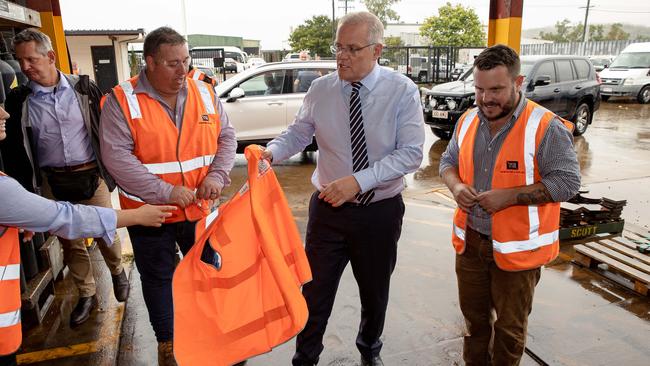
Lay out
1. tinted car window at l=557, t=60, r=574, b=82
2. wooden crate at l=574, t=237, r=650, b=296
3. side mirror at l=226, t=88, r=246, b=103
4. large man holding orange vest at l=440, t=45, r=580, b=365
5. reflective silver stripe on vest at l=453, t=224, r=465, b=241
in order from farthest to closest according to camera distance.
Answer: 1. tinted car window at l=557, t=60, r=574, b=82
2. side mirror at l=226, t=88, r=246, b=103
3. wooden crate at l=574, t=237, r=650, b=296
4. reflective silver stripe on vest at l=453, t=224, r=465, b=241
5. large man holding orange vest at l=440, t=45, r=580, b=365

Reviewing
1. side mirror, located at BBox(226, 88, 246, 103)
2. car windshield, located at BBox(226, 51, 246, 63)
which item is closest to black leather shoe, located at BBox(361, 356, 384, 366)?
side mirror, located at BBox(226, 88, 246, 103)

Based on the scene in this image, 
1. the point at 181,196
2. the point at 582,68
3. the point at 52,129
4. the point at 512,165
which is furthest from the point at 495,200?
the point at 582,68

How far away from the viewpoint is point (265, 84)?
837 centimetres

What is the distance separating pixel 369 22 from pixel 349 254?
125cm

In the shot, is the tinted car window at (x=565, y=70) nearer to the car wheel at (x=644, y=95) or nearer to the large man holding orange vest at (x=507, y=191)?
the car wheel at (x=644, y=95)

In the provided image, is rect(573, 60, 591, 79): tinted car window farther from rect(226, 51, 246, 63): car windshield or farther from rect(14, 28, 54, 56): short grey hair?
rect(226, 51, 246, 63): car windshield

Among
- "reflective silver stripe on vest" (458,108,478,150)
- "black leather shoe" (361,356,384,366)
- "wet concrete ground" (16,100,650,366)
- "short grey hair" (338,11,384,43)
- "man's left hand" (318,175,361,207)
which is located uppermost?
"short grey hair" (338,11,384,43)

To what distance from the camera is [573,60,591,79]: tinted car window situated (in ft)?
35.5

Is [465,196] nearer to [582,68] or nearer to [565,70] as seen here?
[565,70]

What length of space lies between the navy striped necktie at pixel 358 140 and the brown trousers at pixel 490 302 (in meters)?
0.61

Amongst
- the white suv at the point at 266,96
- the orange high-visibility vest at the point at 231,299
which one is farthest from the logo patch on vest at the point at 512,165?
the white suv at the point at 266,96

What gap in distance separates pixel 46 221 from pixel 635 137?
41.3 ft

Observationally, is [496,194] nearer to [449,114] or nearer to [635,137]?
[449,114]

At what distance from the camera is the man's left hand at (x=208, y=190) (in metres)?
2.62
